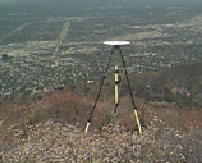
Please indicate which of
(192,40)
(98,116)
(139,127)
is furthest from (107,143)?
(192,40)

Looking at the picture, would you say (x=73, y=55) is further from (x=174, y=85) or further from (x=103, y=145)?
(x=103, y=145)

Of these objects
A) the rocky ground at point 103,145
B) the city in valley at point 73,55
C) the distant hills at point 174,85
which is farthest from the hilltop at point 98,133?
the city in valley at point 73,55

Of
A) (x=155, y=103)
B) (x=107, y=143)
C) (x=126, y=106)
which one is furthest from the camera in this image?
(x=155, y=103)

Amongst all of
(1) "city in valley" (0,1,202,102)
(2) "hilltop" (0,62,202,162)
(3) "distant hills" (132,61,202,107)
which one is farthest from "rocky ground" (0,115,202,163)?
(1) "city in valley" (0,1,202,102)

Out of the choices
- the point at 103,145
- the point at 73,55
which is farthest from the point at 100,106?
the point at 73,55

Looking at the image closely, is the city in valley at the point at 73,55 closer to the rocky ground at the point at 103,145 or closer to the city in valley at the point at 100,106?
the city in valley at the point at 100,106

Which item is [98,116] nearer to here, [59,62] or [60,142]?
[60,142]

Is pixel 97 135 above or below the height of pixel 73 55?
below

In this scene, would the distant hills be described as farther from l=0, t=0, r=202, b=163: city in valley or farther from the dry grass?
the dry grass
